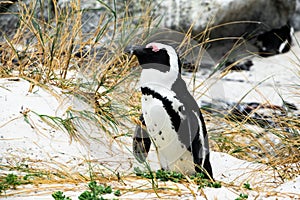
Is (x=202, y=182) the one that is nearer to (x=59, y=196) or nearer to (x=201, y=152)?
(x=201, y=152)

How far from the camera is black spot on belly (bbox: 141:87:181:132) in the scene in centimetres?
298

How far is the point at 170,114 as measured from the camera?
299 centimetres

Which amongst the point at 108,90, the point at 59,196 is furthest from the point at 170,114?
the point at 108,90

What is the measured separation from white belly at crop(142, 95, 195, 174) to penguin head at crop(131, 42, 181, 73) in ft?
0.53

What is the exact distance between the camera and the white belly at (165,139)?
2.99m

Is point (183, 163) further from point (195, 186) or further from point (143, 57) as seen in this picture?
point (143, 57)

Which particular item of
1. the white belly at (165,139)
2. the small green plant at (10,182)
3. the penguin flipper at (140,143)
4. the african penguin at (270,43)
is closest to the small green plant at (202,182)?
the white belly at (165,139)

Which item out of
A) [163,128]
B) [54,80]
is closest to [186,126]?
[163,128]

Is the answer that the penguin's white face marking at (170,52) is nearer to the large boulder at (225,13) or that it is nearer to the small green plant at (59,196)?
the small green plant at (59,196)

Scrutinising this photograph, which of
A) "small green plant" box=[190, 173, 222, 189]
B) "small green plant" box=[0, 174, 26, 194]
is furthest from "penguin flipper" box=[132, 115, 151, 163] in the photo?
"small green plant" box=[0, 174, 26, 194]

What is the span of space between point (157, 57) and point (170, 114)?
0.94 ft

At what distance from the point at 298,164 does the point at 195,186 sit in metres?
0.76

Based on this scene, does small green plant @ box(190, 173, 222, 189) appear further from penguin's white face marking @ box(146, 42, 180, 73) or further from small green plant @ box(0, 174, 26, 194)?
small green plant @ box(0, 174, 26, 194)

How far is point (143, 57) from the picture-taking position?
3057 mm
